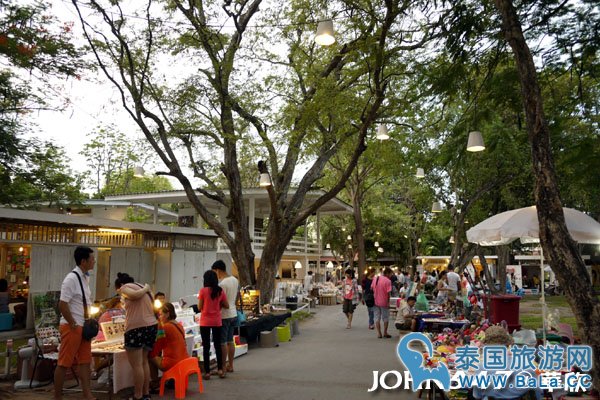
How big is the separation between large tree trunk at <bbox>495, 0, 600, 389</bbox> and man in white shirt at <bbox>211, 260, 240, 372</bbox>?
4.78 metres

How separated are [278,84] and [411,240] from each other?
26.1m

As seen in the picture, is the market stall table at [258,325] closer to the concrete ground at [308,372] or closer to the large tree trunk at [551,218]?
the concrete ground at [308,372]

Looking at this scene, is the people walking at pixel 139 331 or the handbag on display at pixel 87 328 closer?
the handbag on display at pixel 87 328

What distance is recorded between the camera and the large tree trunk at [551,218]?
4273mm

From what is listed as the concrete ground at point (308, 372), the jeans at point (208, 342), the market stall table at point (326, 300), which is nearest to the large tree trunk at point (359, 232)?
the market stall table at point (326, 300)

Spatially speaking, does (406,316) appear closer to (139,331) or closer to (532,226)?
(532,226)

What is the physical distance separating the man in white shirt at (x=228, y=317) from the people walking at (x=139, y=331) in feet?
5.21

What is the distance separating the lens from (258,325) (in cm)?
1061

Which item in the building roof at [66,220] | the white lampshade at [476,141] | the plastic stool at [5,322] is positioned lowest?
the plastic stool at [5,322]

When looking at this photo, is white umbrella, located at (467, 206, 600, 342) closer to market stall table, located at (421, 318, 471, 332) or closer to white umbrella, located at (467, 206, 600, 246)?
white umbrella, located at (467, 206, 600, 246)

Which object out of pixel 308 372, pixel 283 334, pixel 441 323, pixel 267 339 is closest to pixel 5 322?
pixel 267 339

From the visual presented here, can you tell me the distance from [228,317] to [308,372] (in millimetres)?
1588

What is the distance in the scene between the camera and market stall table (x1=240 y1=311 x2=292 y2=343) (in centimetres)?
1016

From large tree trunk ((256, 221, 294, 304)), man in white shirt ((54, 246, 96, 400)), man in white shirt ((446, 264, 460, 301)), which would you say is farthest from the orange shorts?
man in white shirt ((446, 264, 460, 301))
